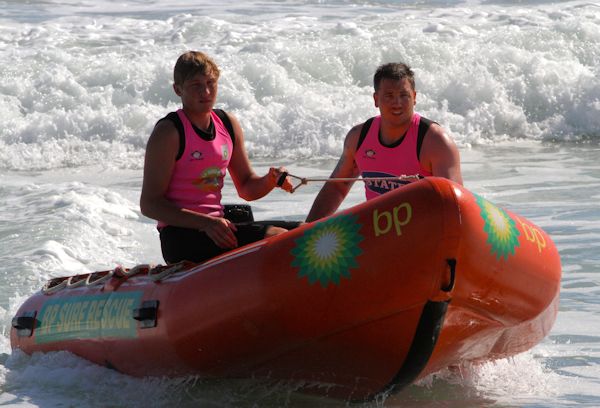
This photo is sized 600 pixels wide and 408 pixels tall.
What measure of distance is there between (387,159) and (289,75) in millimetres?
9451

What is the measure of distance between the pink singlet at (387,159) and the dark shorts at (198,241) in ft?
1.85

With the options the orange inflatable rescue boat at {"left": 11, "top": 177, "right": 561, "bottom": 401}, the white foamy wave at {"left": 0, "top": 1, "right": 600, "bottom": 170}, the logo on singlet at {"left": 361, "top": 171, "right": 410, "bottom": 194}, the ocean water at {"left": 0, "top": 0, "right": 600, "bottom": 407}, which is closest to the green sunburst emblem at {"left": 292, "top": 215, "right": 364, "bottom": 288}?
the orange inflatable rescue boat at {"left": 11, "top": 177, "right": 561, "bottom": 401}

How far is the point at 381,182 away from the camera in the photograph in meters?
5.09

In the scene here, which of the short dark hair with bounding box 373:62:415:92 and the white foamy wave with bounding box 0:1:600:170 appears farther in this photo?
the white foamy wave with bounding box 0:1:600:170

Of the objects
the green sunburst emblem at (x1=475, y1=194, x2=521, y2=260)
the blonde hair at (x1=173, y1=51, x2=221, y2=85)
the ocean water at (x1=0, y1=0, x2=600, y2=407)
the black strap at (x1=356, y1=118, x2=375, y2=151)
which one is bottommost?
the ocean water at (x1=0, y1=0, x2=600, y2=407)

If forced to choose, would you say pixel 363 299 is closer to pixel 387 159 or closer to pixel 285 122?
pixel 387 159

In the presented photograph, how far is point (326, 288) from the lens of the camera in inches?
162

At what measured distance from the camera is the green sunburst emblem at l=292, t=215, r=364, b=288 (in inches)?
161

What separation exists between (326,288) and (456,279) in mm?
448

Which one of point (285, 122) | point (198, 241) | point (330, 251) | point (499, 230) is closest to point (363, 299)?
point (330, 251)

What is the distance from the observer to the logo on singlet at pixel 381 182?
4.98 meters

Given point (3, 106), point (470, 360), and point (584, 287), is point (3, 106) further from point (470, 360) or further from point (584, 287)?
point (470, 360)

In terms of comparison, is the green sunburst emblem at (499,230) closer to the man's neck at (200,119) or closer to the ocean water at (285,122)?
the ocean water at (285,122)

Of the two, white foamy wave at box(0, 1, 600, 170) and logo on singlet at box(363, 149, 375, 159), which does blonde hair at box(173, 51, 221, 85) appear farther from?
white foamy wave at box(0, 1, 600, 170)
